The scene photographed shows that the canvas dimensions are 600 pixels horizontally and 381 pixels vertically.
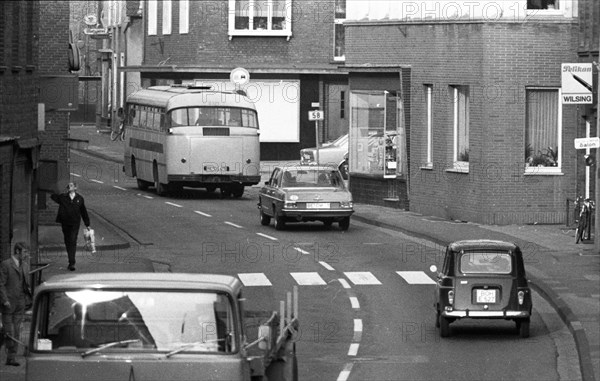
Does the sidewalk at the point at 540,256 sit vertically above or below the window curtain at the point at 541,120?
below

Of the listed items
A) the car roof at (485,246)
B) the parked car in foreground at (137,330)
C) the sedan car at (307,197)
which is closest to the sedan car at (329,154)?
the sedan car at (307,197)

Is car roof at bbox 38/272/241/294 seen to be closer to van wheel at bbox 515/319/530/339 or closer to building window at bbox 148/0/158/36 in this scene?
van wheel at bbox 515/319/530/339

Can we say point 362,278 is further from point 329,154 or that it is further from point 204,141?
point 329,154

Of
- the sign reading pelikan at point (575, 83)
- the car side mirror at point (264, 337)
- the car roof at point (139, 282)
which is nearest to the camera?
the car roof at point (139, 282)

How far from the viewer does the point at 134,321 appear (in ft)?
36.3

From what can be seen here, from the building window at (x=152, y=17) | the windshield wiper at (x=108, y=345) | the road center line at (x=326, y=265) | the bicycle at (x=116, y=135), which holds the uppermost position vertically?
the building window at (x=152, y=17)

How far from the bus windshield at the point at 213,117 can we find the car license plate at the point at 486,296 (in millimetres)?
23392

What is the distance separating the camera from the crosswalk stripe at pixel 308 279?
86.5ft

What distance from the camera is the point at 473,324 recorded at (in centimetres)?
2272

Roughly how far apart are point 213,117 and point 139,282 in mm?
32552

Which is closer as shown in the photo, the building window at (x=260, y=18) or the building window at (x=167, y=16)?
the building window at (x=260, y=18)

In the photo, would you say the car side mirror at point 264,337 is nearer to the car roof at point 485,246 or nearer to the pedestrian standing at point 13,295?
the pedestrian standing at point 13,295

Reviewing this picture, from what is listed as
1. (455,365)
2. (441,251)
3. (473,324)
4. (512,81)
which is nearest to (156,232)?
(441,251)

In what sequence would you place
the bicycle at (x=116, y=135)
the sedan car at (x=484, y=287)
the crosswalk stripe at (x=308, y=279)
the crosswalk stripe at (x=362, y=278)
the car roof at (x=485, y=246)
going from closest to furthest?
1. the sedan car at (x=484, y=287)
2. the car roof at (x=485, y=246)
3. the crosswalk stripe at (x=308, y=279)
4. the crosswalk stripe at (x=362, y=278)
5. the bicycle at (x=116, y=135)
